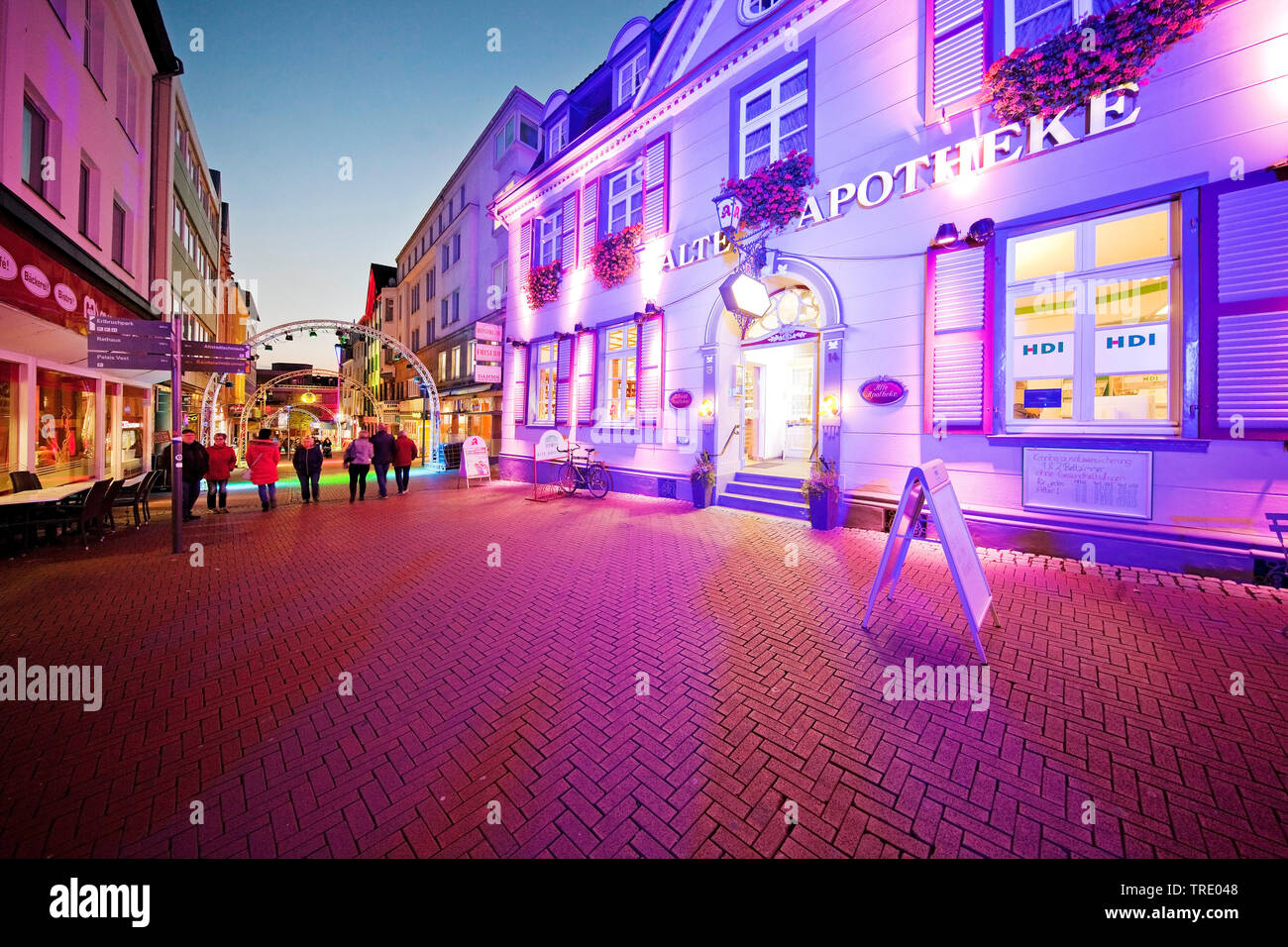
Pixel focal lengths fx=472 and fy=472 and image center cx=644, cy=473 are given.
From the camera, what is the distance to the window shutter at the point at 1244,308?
193 inches

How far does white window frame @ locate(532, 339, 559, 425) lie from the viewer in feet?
48.1

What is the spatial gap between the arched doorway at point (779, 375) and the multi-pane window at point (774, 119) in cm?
223

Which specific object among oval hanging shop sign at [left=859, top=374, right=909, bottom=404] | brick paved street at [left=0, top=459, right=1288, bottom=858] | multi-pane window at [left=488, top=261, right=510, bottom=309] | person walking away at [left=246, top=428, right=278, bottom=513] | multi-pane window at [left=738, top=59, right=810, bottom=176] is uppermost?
multi-pane window at [left=488, top=261, right=510, bottom=309]

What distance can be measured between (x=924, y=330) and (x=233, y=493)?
17.5m

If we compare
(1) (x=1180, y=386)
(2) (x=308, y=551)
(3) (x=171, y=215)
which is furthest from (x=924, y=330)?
(3) (x=171, y=215)

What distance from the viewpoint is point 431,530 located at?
8.35m

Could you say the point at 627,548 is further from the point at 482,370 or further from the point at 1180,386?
the point at 482,370

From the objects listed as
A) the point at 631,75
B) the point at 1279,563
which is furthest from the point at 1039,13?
the point at 631,75

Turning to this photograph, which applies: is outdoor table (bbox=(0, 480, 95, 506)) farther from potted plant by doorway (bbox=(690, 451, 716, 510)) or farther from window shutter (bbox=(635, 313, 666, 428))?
potted plant by doorway (bbox=(690, 451, 716, 510))

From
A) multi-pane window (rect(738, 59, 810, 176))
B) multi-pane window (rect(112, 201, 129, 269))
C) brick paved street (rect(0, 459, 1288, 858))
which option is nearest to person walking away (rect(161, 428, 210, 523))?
brick paved street (rect(0, 459, 1288, 858))

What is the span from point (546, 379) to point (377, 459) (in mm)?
5407

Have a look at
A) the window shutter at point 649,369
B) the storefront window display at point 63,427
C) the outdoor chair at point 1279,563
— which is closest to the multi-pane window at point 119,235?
the storefront window display at point 63,427

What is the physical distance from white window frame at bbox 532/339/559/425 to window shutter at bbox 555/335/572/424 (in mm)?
231

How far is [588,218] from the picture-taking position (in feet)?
44.1
